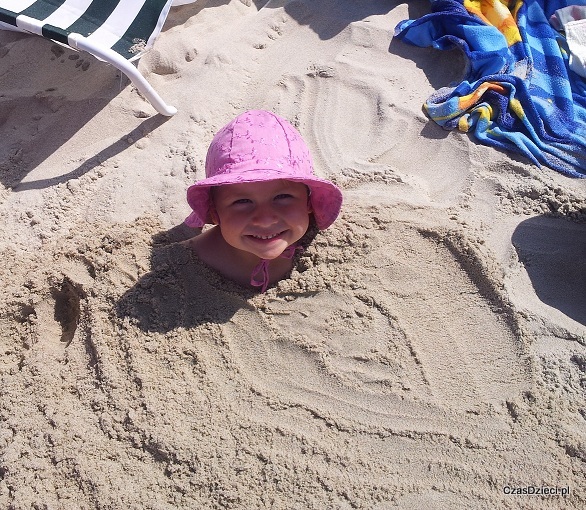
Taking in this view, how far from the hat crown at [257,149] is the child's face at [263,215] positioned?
0.21 feet

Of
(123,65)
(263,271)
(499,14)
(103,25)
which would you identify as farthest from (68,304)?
(499,14)

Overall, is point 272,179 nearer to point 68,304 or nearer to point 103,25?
point 68,304

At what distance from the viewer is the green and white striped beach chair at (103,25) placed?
285cm

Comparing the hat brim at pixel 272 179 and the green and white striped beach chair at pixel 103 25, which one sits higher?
the green and white striped beach chair at pixel 103 25

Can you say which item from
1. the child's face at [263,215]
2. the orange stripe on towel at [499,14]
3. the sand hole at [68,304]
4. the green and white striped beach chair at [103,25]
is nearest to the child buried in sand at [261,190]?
the child's face at [263,215]

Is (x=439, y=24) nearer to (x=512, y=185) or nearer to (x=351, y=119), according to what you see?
(x=351, y=119)

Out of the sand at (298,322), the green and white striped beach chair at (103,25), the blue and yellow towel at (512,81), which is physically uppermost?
the green and white striped beach chair at (103,25)

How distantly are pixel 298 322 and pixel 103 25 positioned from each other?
2159 mm

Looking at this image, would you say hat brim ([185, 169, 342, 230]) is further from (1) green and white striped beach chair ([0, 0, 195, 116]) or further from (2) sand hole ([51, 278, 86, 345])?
(1) green and white striped beach chair ([0, 0, 195, 116])

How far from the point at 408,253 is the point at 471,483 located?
0.93 m

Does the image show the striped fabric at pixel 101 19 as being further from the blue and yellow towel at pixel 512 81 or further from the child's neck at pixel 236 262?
the blue and yellow towel at pixel 512 81

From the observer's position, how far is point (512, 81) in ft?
10.1

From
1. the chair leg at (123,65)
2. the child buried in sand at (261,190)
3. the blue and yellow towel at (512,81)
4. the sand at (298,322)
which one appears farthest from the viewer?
the blue and yellow towel at (512,81)

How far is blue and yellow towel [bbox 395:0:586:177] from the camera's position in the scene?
9.55ft
